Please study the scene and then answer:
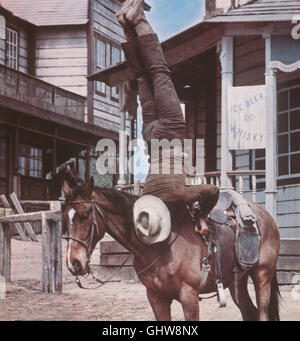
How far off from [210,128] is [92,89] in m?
3.62

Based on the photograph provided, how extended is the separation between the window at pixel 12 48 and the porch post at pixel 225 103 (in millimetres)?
4308

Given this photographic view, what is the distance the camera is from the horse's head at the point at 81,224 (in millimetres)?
3945

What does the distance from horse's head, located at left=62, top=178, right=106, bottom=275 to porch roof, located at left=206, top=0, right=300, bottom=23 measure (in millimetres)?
5252

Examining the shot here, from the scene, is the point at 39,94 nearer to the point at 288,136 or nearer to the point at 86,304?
the point at 288,136

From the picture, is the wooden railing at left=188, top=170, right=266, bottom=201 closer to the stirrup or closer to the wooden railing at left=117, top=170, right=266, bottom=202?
the wooden railing at left=117, top=170, right=266, bottom=202

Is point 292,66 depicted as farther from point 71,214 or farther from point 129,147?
point 71,214

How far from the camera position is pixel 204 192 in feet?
14.2

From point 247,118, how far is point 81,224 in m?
4.76

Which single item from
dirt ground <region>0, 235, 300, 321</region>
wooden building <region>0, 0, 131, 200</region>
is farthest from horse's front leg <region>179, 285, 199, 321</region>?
wooden building <region>0, 0, 131, 200</region>

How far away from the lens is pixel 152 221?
4.07 metres

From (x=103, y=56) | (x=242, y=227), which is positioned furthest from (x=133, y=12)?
(x=103, y=56)

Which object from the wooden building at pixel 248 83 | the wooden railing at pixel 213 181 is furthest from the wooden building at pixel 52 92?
the wooden building at pixel 248 83

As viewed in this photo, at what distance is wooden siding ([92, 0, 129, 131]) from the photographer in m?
13.3

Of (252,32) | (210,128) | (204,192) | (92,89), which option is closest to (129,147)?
(210,128)
